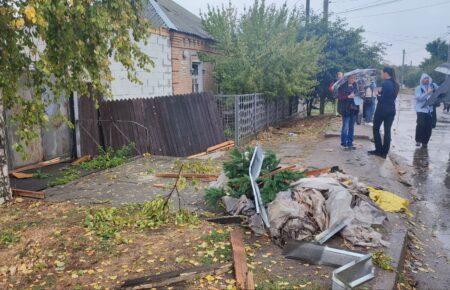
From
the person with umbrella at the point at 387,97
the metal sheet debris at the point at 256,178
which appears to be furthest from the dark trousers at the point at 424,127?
the metal sheet debris at the point at 256,178

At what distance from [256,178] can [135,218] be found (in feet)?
5.35

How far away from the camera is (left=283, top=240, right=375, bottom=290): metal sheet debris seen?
3305 mm

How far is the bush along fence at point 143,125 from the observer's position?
924 centimetres

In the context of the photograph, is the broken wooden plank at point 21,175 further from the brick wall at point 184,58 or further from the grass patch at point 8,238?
the brick wall at point 184,58

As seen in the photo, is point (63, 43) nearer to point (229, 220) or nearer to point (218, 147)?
point (229, 220)

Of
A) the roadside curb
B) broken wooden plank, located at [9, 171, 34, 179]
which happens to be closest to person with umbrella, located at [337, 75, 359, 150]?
the roadside curb

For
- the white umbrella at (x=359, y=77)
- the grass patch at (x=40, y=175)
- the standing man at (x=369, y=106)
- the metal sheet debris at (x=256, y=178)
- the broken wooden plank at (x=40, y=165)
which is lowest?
the grass patch at (x=40, y=175)

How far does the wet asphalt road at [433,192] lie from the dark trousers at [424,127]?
304 millimetres

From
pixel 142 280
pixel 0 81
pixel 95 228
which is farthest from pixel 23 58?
pixel 142 280

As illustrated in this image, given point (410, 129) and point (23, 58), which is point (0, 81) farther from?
point (410, 129)

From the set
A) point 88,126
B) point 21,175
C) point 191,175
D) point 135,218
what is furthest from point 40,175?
point 135,218

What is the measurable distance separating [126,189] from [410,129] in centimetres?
1301

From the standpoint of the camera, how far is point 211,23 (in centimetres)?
1486

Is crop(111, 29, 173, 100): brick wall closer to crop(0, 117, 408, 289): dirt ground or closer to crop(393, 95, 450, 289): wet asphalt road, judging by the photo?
crop(0, 117, 408, 289): dirt ground
